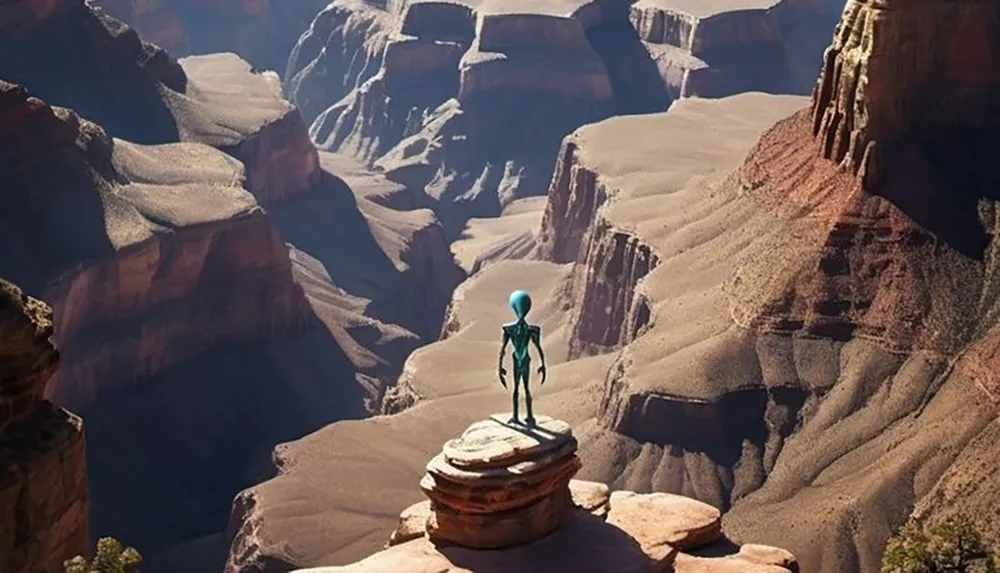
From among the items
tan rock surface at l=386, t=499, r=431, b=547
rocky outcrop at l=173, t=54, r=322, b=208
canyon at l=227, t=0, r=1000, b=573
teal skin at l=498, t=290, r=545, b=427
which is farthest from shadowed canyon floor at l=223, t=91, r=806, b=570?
teal skin at l=498, t=290, r=545, b=427

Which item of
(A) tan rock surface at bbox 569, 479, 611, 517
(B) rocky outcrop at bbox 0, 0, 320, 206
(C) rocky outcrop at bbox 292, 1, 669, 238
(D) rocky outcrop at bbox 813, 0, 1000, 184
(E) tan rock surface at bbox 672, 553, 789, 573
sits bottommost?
(C) rocky outcrop at bbox 292, 1, 669, 238

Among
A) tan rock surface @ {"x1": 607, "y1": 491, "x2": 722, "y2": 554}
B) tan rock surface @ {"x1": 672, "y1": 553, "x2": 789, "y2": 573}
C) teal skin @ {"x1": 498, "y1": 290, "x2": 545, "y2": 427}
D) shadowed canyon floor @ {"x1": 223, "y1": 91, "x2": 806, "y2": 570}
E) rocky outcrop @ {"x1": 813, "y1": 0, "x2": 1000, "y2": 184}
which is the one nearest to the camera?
teal skin @ {"x1": 498, "y1": 290, "x2": 545, "y2": 427}

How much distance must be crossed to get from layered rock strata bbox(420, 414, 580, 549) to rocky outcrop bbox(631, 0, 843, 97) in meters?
141

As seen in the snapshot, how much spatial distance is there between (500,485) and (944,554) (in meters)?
11.4

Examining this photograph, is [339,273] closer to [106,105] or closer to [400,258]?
[400,258]

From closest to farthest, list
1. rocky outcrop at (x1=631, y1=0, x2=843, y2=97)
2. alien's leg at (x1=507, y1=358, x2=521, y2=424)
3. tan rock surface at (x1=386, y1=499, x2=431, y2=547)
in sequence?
alien's leg at (x1=507, y1=358, x2=521, y2=424), tan rock surface at (x1=386, y1=499, x2=431, y2=547), rocky outcrop at (x1=631, y1=0, x2=843, y2=97)

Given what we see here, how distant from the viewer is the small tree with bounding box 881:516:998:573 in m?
42.9

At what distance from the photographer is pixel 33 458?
36562 mm

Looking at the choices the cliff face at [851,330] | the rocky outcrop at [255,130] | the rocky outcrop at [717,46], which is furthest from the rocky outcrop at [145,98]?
the cliff face at [851,330]

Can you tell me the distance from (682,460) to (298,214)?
241 feet

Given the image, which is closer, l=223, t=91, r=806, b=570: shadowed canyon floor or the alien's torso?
the alien's torso

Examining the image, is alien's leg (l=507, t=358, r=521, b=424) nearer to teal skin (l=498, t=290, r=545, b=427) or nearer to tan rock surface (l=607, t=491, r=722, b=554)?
teal skin (l=498, t=290, r=545, b=427)

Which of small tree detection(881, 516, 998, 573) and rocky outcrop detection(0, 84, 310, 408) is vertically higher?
small tree detection(881, 516, 998, 573)

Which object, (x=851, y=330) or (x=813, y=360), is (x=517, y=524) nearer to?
(x=813, y=360)
